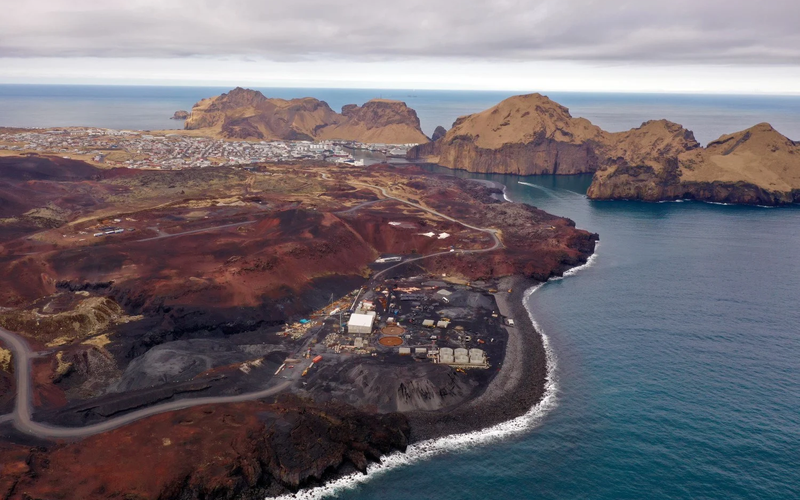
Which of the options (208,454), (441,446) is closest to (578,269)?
(441,446)

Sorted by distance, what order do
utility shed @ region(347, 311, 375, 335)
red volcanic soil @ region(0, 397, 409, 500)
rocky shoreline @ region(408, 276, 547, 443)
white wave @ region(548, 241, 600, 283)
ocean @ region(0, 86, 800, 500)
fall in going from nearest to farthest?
red volcanic soil @ region(0, 397, 409, 500) → ocean @ region(0, 86, 800, 500) → rocky shoreline @ region(408, 276, 547, 443) → utility shed @ region(347, 311, 375, 335) → white wave @ region(548, 241, 600, 283)

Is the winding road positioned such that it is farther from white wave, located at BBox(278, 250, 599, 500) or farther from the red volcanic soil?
white wave, located at BBox(278, 250, 599, 500)

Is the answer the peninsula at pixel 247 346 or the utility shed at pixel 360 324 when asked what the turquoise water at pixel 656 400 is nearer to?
the peninsula at pixel 247 346

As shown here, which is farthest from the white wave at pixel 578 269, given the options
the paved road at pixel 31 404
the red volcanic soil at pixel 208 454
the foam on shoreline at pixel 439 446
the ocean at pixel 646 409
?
the paved road at pixel 31 404

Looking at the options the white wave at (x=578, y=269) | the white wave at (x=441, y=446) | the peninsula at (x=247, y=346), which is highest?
the white wave at (x=578, y=269)

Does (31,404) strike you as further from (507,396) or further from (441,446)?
(507,396)

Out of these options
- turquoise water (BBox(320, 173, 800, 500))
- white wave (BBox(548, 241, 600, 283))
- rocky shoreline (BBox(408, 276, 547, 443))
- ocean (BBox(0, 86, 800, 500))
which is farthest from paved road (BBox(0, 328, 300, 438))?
white wave (BBox(548, 241, 600, 283))

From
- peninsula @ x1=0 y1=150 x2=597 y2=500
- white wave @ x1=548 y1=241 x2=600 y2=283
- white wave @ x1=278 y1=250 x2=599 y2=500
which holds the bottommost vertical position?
white wave @ x1=278 y1=250 x2=599 y2=500

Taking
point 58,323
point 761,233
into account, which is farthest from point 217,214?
point 761,233
